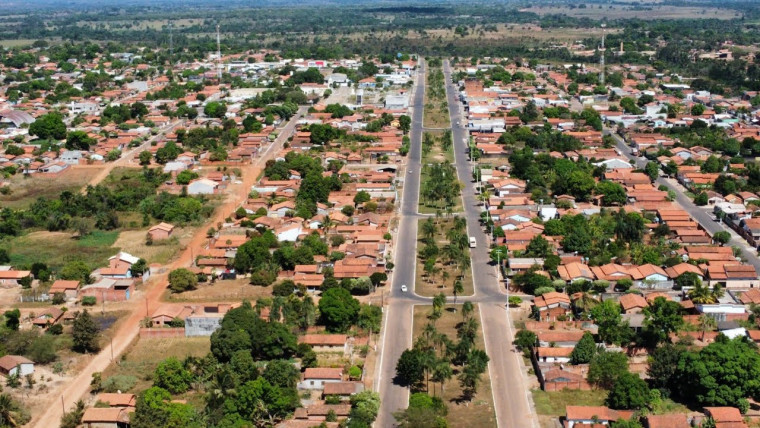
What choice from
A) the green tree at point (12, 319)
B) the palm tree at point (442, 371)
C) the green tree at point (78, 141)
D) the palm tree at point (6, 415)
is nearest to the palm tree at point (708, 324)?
the palm tree at point (442, 371)

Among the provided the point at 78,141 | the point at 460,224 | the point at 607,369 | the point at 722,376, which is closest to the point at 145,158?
the point at 78,141

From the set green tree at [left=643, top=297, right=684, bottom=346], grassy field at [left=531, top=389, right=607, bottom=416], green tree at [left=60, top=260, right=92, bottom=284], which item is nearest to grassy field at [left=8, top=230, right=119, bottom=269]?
green tree at [left=60, top=260, right=92, bottom=284]

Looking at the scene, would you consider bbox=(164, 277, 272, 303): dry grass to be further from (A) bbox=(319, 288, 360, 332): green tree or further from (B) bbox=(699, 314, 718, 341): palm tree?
(B) bbox=(699, 314, 718, 341): palm tree

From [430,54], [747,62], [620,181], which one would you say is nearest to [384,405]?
[620,181]

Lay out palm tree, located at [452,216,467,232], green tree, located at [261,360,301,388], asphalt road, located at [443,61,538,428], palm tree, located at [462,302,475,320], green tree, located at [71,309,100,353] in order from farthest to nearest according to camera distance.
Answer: palm tree, located at [452,216,467,232]
palm tree, located at [462,302,475,320]
green tree, located at [71,309,100,353]
green tree, located at [261,360,301,388]
asphalt road, located at [443,61,538,428]

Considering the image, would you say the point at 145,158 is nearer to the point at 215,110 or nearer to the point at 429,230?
the point at 215,110

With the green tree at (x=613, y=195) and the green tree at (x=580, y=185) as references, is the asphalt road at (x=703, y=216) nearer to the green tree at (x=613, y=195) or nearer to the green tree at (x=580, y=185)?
Result: the green tree at (x=613, y=195)
